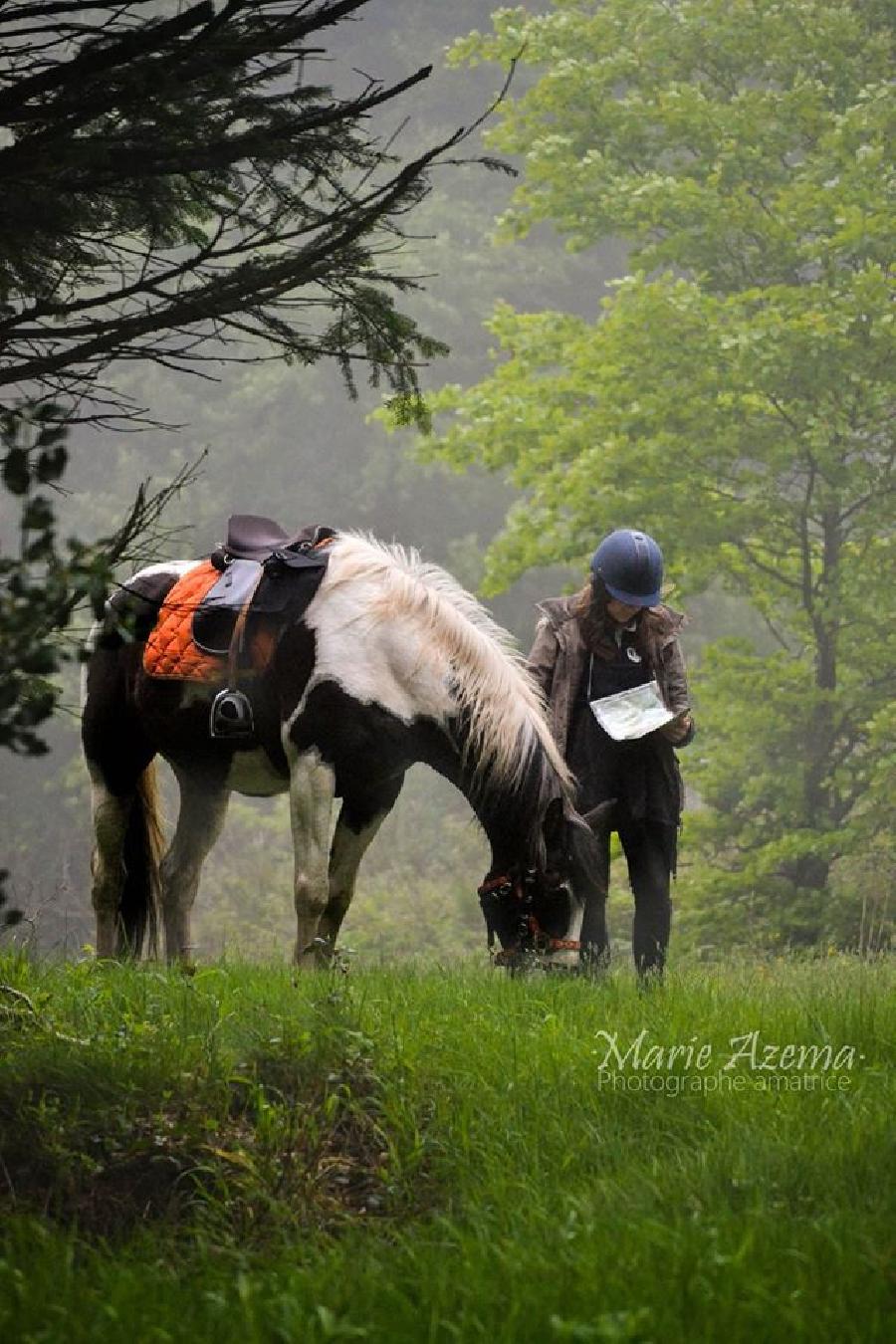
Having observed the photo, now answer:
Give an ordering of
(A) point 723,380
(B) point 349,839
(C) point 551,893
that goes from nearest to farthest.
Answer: (C) point 551,893, (B) point 349,839, (A) point 723,380

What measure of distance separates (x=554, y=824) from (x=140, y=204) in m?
Result: 3.10

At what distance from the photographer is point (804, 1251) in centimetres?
340

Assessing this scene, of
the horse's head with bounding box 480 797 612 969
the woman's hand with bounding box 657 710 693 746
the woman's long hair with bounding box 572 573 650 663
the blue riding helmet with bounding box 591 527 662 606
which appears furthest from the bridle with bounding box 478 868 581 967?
the blue riding helmet with bounding box 591 527 662 606

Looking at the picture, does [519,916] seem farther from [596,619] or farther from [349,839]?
[596,619]

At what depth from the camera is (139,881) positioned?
806cm

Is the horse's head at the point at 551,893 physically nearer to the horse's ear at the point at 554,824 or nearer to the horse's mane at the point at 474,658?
the horse's ear at the point at 554,824

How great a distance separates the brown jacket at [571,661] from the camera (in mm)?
7320

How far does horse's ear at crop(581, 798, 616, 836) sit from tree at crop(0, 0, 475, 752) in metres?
2.52

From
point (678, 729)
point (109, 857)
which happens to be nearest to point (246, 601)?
point (109, 857)

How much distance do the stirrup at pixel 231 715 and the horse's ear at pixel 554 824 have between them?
156 cm

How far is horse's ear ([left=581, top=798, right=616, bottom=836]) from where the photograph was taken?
23.0 ft

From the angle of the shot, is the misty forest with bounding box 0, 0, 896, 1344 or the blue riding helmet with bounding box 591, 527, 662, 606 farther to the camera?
the blue riding helmet with bounding box 591, 527, 662, 606

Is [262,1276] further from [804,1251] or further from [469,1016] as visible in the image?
[469,1016]

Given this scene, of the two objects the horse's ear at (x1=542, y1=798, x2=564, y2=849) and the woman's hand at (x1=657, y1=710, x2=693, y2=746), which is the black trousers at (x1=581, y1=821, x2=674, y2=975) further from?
the horse's ear at (x1=542, y1=798, x2=564, y2=849)
